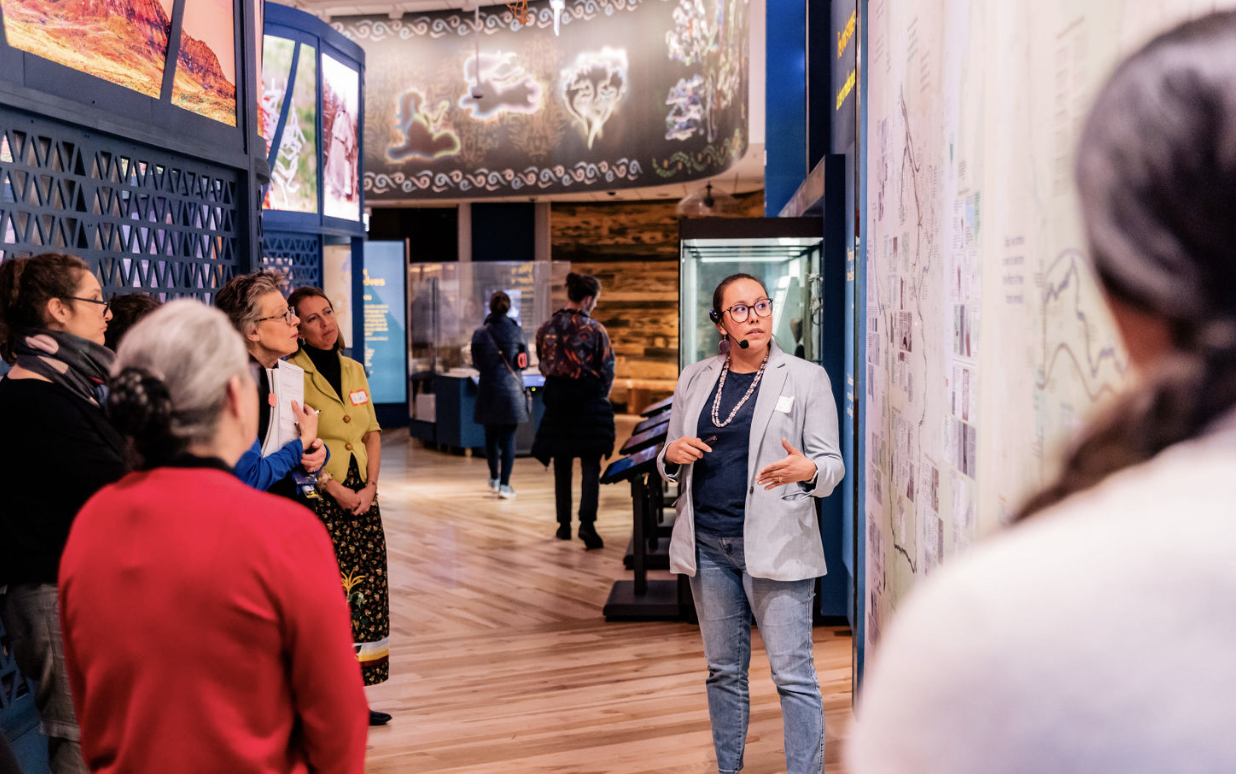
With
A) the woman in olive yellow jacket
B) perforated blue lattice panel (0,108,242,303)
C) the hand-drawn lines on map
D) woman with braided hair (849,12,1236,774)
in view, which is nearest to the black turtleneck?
the woman in olive yellow jacket

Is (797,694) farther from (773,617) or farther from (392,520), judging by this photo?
(392,520)

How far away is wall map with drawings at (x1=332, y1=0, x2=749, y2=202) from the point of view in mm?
11797

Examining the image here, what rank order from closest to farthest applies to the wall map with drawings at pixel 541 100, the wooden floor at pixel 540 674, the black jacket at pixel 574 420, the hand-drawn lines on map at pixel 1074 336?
the hand-drawn lines on map at pixel 1074 336 → the wooden floor at pixel 540 674 → the black jacket at pixel 574 420 → the wall map with drawings at pixel 541 100

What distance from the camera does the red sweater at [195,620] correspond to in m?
1.37

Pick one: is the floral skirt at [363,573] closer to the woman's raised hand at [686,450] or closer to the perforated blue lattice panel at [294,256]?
the woman's raised hand at [686,450]

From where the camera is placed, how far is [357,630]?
3611 mm

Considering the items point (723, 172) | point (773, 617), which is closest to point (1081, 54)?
point (773, 617)

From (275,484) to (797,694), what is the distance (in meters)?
1.70

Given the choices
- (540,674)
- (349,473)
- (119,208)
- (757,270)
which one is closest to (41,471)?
(349,473)

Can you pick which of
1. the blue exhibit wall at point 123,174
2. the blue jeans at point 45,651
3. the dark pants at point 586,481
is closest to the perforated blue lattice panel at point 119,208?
the blue exhibit wall at point 123,174

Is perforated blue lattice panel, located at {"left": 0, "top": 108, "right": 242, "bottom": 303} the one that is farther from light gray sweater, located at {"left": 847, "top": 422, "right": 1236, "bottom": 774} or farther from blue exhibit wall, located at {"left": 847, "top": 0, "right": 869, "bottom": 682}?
light gray sweater, located at {"left": 847, "top": 422, "right": 1236, "bottom": 774}

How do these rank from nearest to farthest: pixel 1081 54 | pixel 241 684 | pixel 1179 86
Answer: pixel 1179 86, pixel 1081 54, pixel 241 684

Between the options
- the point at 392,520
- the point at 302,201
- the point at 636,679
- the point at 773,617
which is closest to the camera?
the point at 773,617

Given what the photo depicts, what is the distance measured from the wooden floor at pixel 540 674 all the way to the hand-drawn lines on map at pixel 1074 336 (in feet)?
8.33
